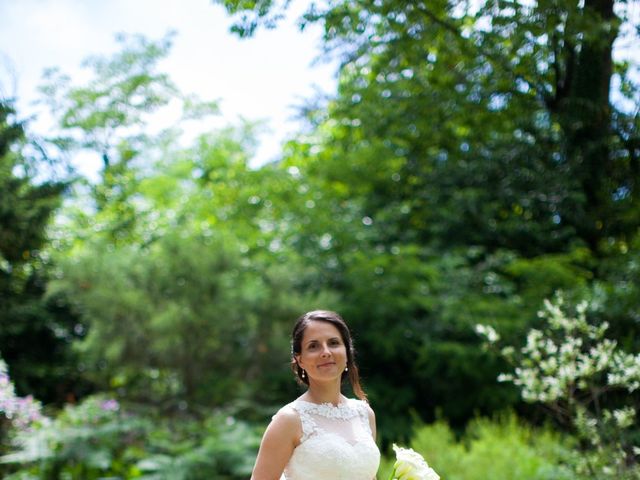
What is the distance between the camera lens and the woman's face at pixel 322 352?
247 cm

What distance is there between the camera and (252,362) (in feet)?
26.6

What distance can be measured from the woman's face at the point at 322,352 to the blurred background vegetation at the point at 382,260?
3423 millimetres

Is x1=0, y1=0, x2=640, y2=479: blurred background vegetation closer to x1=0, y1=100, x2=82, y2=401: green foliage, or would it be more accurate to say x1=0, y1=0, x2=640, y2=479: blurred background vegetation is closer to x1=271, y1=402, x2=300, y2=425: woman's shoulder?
x1=0, y1=100, x2=82, y2=401: green foliage

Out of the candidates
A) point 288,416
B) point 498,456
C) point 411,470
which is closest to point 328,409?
point 288,416

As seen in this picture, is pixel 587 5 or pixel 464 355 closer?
pixel 587 5

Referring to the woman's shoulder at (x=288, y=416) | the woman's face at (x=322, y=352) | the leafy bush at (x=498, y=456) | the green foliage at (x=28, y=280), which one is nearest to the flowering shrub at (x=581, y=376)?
the leafy bush at (x=498, y=456)

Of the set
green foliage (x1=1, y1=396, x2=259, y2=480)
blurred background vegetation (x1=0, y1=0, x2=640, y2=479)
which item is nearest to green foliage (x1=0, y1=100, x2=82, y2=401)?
blurred background vegetation (x1=0, y1=0, x2=640, y2=479)

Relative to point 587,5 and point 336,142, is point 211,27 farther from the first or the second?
point 587,5

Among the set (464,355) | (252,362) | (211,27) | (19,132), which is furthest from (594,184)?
(19,132)

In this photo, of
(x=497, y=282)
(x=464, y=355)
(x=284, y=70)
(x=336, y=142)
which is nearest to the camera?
(x=464, y=355)

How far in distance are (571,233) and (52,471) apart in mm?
6228

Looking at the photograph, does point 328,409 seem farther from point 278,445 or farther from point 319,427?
point 278,445

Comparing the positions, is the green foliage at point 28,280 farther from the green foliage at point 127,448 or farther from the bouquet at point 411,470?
the bouquet at point 411,470

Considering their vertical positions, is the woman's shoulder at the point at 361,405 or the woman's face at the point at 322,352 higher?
the woman's face at the point at 322,352
